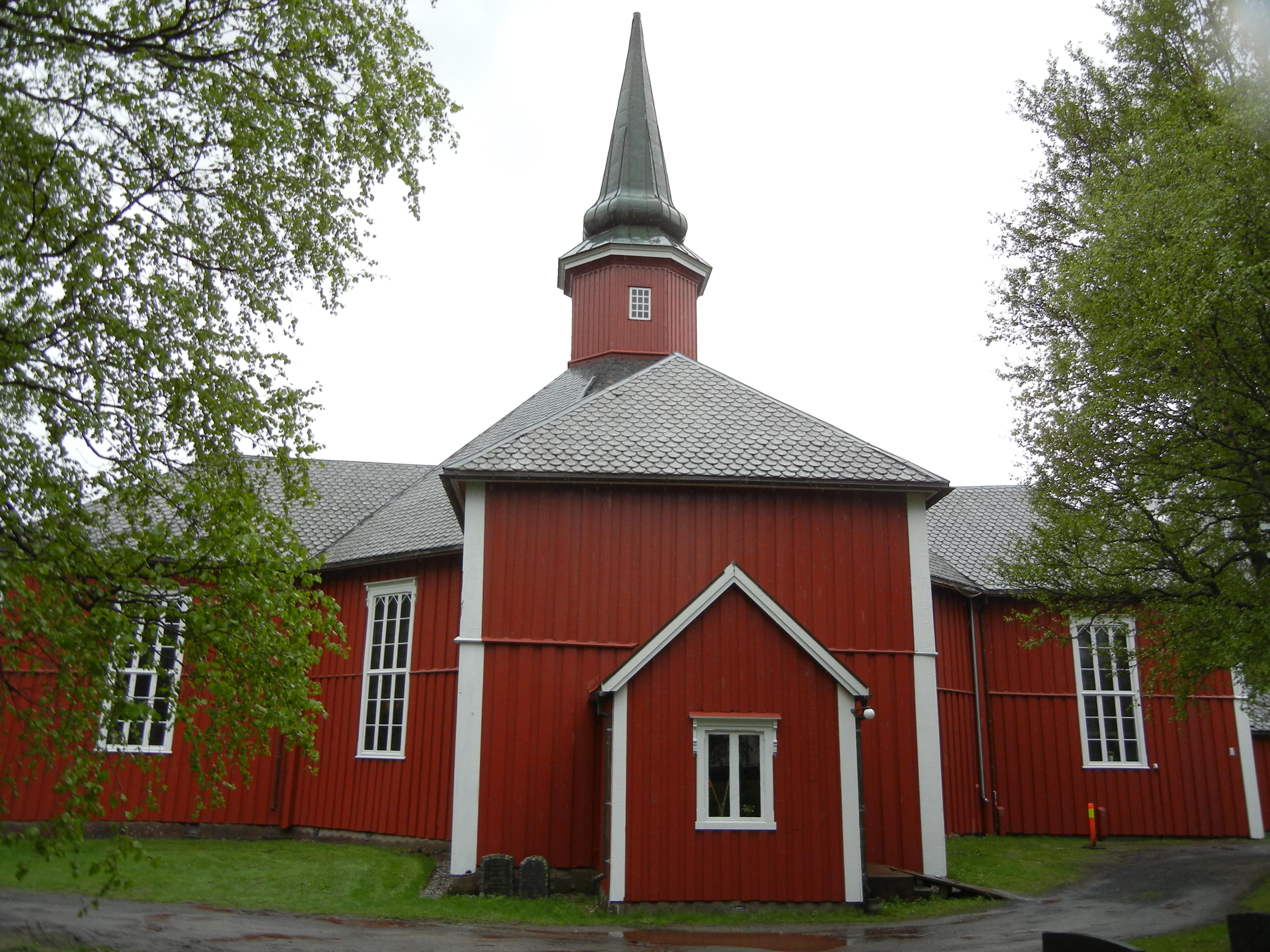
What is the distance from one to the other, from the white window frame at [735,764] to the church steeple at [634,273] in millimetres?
11158

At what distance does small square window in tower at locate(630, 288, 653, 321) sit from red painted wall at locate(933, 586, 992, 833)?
8.32 m

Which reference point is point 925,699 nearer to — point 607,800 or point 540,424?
point 607,800

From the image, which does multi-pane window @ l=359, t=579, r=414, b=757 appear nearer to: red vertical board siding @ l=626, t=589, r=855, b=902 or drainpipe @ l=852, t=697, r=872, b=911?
red vertical board siding @ l=626, t=589, r=855, b=902

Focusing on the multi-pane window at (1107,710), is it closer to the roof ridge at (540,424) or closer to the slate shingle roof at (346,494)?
the roof ridge at (540,424)

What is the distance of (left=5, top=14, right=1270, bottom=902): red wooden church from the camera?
41.0 ft

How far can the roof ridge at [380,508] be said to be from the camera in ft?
64.6

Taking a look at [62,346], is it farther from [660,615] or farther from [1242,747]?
[1242,747]

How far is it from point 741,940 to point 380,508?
1292cm

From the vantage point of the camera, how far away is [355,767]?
17.2 m

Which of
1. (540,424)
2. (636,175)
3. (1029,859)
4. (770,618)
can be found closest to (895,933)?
(770,618)

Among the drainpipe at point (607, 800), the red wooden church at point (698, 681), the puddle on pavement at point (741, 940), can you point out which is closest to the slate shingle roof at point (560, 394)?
the red wooden church at point (698, 681)

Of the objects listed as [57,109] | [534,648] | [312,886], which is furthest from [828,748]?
[57,109]

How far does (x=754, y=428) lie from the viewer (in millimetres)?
16203

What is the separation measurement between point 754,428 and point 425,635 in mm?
6171
